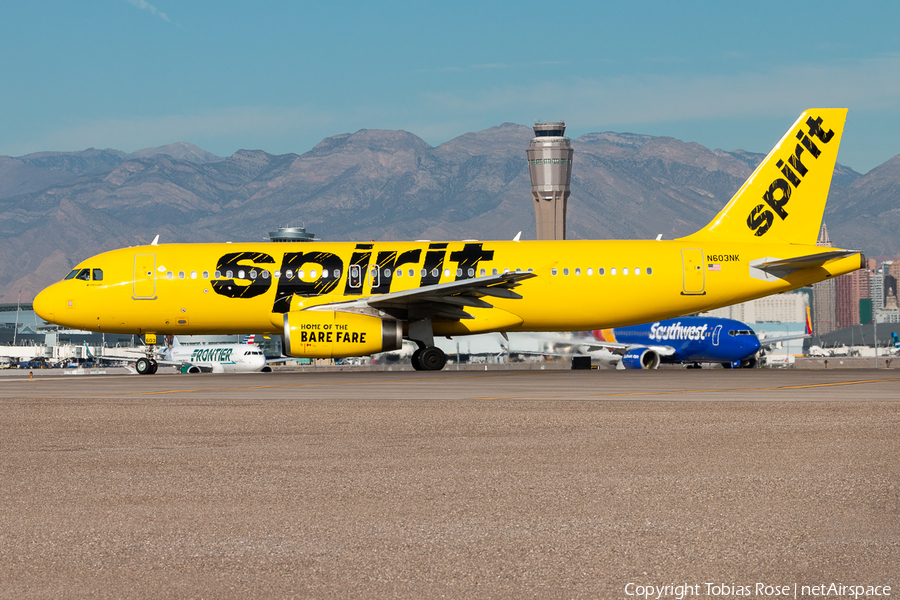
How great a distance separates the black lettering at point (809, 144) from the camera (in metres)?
31.9

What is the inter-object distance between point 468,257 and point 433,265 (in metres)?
1.10

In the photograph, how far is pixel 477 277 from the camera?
3028cm

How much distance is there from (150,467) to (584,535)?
5.42 metres

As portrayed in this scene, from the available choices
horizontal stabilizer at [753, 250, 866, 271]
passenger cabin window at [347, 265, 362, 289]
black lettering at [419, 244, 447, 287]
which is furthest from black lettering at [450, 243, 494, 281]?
horizontal stabilizer at [753, 250, 866, 271]

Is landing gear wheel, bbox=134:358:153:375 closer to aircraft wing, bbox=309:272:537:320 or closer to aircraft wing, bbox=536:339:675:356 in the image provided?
aircraft wing, bbox=309:272:537:320

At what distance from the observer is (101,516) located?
26.9 ft

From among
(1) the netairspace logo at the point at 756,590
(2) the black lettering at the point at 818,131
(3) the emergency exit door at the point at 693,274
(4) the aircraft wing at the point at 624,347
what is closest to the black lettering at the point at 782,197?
(2) the black lettering at the point at 818,131

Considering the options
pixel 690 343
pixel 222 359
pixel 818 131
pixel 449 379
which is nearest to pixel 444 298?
pixel 449 379

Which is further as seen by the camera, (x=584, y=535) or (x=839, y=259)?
(x=839, y=259)

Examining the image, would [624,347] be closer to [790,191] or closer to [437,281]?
[790,191]

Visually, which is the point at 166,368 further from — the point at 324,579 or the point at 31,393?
the point at 324,579

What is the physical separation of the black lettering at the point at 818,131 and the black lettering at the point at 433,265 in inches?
482

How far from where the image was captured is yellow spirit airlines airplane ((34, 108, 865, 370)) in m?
30.5

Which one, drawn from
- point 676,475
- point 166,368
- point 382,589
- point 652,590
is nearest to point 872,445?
point 676,475
